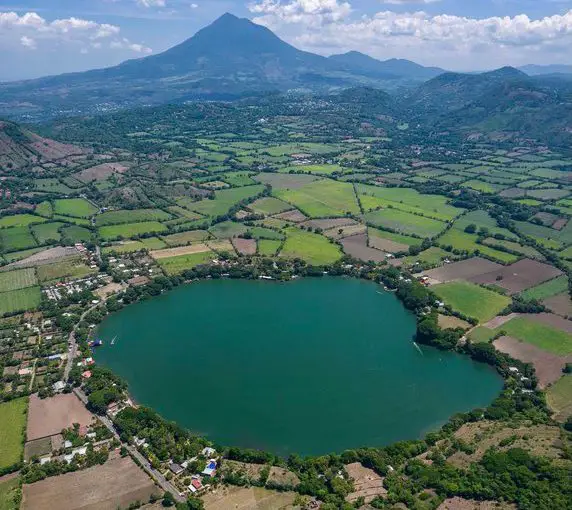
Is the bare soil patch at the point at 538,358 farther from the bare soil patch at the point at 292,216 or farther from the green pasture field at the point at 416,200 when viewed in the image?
the bare soil patch at the point at 292,216

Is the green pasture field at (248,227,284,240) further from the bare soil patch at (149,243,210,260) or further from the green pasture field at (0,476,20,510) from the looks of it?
the green pasture field at (0,476,20,510)

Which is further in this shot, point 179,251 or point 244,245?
point 244,245

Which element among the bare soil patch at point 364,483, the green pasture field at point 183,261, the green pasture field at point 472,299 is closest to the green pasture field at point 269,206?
the green pasture field at point 183,261

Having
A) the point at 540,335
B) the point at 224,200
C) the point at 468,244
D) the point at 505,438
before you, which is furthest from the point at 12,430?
the point at 224,200

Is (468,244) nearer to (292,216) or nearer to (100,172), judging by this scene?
(292,216)

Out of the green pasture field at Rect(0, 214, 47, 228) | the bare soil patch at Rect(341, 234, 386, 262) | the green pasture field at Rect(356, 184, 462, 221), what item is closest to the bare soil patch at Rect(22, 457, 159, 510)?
the bare soil patch at Rect(341, 234, 386, 262)

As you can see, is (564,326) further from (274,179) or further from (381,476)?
(274,179)
